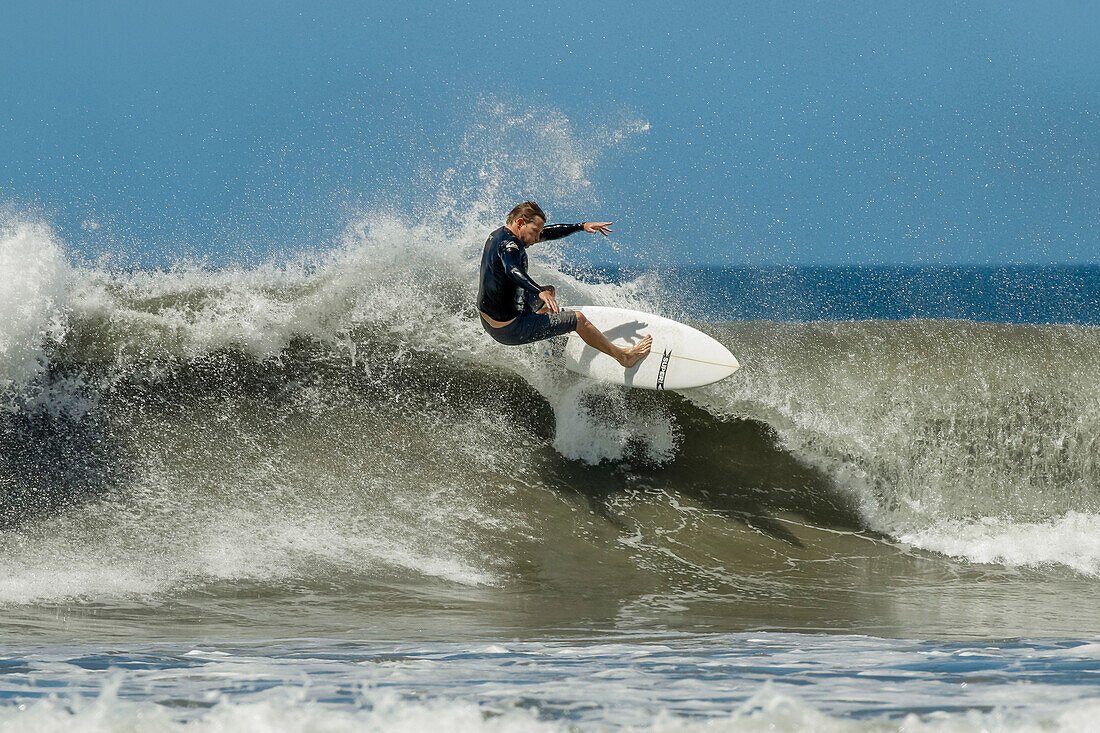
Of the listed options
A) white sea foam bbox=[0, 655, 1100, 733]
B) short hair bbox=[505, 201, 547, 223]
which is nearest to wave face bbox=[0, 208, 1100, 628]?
short hair bbox=[505, 201, 547, 223]

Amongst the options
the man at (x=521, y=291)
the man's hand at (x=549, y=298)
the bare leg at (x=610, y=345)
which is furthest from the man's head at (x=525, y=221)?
the bare leg at (x=610, y=345)

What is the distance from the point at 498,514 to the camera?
6.68 meters

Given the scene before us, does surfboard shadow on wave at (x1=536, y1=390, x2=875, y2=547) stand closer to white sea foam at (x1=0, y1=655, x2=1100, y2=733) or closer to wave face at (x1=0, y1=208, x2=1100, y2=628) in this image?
wave face at (x1=0, y1=208, x2=1100, y2=628)

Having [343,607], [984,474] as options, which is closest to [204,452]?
[343,607]

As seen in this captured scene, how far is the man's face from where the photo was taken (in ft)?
19.7

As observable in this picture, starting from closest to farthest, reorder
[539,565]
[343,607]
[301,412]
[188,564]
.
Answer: [343,607], [188,564], [539,565], [301,412]

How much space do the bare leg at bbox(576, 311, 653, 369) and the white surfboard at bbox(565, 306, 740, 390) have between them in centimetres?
8

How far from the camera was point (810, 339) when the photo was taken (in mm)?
8664

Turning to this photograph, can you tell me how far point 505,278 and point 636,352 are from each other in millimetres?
1479

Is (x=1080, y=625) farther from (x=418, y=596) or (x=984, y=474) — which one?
(x=418, y=596)

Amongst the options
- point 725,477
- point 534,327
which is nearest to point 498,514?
point 534,327

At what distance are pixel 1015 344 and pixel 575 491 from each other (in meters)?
4.66

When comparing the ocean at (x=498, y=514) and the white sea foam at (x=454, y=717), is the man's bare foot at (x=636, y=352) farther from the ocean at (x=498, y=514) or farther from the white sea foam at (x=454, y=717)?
the white sea foam at (x=454, y=717)

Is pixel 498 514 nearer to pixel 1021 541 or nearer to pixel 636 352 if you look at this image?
pixel 636 352
